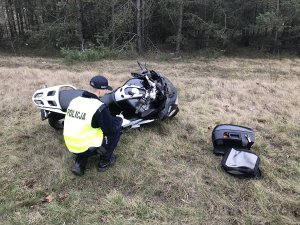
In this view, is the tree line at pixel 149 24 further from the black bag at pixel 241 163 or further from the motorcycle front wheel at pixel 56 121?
the black bag at pixel 241 163

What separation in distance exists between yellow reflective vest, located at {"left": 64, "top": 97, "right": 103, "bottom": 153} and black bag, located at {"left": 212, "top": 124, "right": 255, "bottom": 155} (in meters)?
1.92

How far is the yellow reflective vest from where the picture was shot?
4027 millimetres

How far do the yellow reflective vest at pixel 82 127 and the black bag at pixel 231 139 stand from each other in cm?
192

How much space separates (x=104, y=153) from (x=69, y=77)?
5838 mm

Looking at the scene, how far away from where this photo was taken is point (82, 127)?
13.3ft

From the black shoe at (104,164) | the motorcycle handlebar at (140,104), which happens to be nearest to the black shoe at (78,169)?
the black shoe at (104,164)

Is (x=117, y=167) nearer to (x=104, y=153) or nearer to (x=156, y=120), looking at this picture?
(x=104, y=153)

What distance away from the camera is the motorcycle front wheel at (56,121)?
545 cm

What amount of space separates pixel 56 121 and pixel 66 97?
86 centimetres

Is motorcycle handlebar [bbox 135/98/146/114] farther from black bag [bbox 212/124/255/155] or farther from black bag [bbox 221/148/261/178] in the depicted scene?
black bag [bbox 221/148/261/178]

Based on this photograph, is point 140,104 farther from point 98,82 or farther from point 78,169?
point 78,169

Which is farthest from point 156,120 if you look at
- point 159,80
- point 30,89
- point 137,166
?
point 30,89

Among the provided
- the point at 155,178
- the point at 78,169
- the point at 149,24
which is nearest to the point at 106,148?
the point at 78,169

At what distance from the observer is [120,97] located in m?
5.35
